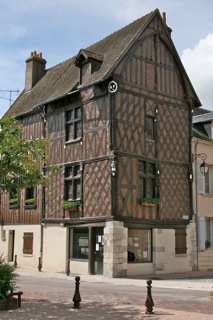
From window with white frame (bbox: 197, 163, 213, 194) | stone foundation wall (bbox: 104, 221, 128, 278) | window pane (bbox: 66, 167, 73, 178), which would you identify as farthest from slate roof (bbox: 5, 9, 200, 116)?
stone foundation wall (bbox: 104, 221, 128, 278)

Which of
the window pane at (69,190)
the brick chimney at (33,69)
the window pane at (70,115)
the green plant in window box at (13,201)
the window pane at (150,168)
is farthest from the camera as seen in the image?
the brick chimney at (33,69)

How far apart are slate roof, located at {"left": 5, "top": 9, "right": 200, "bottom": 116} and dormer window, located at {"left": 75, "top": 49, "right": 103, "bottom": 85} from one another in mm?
215

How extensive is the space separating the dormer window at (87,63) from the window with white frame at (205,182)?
7093 mm

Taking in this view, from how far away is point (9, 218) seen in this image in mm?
24094

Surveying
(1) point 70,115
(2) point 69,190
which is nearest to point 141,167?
(2) point 69,190

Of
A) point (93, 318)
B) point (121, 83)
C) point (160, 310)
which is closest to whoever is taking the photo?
point (93, 318)

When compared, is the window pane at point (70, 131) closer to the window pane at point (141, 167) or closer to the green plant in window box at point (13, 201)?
the window pane at point (141, 167)

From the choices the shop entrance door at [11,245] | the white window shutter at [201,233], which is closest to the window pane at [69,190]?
the shop entrance door at [11,245]

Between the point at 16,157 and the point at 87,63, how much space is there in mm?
11194

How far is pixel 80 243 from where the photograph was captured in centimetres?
1941

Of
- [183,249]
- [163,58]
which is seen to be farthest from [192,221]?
[163,58]

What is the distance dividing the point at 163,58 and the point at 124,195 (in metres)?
7.03

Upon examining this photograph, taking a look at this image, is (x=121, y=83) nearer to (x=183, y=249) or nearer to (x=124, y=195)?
(x=124, y=195)

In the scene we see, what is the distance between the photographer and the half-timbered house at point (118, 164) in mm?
18250
